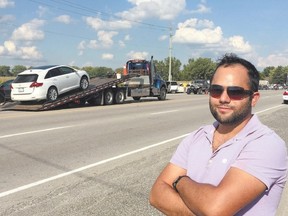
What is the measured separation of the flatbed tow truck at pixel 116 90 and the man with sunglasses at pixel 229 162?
58.4 feet

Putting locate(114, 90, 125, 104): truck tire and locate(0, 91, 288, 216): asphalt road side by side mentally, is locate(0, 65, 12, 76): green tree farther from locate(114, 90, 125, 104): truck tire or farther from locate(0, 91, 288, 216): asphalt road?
locate(0, 91, 288, 216): asphalt road

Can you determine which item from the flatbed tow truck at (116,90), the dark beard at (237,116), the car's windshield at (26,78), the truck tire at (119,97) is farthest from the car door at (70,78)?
the dark beard at (237,116)

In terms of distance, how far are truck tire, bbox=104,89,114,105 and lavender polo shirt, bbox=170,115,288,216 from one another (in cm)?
2258

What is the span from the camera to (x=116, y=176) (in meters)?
6.79

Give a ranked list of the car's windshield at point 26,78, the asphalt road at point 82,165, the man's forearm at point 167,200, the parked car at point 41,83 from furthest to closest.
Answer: the car's windshield at point 26,78 < the parked car at point 41,83 < the asphalt road at point 82,165 < the man's forearm at point 167,200

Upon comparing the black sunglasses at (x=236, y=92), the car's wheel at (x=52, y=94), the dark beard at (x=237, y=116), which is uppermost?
the black sunglasses at (x=236, y=92)

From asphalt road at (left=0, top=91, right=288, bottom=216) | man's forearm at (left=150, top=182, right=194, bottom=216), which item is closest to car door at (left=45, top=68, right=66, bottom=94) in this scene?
asphalt road at (left=0, top=91, right=288, bottom=216)

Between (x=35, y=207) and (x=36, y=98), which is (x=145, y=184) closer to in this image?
(x=35, y=207)

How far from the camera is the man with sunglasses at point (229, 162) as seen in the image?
2.20m

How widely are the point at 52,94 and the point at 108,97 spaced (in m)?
5.23

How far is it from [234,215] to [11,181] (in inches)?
200

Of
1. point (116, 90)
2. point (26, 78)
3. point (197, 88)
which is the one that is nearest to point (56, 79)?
point (26, 78)

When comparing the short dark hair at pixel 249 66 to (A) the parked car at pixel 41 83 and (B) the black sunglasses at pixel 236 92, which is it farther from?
(A) the parked car at pixel 41 83

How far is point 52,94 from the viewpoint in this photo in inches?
813
